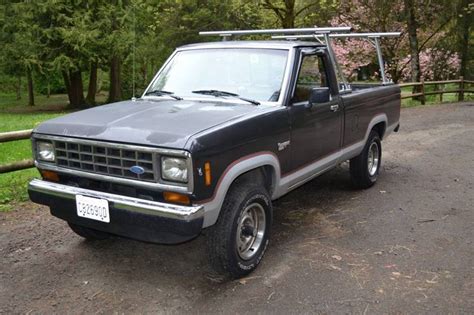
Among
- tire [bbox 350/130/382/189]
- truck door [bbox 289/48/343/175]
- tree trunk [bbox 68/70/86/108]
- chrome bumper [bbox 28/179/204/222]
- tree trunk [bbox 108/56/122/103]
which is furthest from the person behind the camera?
tree trunk [bbox 68/70/86/108]

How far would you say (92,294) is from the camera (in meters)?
3.72

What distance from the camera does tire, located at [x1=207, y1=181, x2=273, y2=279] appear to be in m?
3.72

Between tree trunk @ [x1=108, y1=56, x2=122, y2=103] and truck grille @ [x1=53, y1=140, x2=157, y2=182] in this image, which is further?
tree trunk @ [x1=108, y1=56, x2=122, y2=103]

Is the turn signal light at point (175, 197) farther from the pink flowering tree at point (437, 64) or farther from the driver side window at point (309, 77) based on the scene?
the pink flowering tree at point (437, 64)

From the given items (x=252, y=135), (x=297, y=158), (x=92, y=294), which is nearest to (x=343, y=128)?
(x=297, y=158)

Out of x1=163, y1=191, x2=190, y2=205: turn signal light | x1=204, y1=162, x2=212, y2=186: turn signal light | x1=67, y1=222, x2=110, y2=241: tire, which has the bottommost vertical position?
x1=67, y1=222, x2=110, y2=241: tire

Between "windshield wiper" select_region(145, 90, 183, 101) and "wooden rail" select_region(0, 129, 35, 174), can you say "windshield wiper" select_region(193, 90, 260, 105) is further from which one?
"wooden rail" select_region(0, 129, 35, 174)

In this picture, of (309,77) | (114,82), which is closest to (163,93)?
(309,77)

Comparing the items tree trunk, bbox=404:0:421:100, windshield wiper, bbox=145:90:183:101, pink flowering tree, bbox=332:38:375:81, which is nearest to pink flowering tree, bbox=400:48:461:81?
pink flowering tree, bbox=332:38:375:81

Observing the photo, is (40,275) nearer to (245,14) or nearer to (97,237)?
(97,237)

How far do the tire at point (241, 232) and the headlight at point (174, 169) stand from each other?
55 centimetres

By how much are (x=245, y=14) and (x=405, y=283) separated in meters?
19.4

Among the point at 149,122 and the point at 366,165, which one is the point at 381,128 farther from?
the point at 149,122

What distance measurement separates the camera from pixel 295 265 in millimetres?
4195
